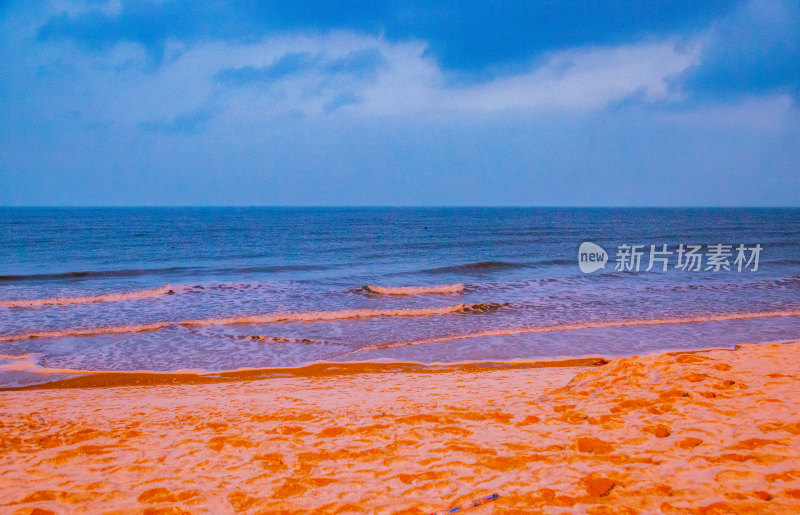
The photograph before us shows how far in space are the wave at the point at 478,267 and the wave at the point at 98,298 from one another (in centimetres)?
1459

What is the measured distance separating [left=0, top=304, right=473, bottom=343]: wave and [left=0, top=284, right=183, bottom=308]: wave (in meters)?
5.35

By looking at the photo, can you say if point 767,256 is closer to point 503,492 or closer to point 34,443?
point 503,492

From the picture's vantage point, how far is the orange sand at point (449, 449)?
4.14 metres

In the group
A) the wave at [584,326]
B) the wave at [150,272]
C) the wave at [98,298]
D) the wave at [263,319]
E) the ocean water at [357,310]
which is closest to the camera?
the ocean water at [357,310]

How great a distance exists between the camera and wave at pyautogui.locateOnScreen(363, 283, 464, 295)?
22531 mm

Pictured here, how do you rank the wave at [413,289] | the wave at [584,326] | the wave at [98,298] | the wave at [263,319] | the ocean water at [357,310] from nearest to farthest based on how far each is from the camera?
the ocean water at [357,310], the wave at [584,326], the wave at [263,319], the wave at [98,298], the wave at [413,289]

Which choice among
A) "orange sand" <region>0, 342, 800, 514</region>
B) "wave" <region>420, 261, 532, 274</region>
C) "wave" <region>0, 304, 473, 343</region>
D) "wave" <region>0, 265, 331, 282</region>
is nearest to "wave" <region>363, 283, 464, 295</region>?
"wave" <region>0, 304, 473, 343</region>

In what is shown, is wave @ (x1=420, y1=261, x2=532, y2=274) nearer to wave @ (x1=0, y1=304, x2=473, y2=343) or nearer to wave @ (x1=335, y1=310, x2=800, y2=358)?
wave @ (x1=0, y1=304, x2=473, y2=343)

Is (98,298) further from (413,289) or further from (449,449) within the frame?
(449,449)

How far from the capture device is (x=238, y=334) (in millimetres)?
15188

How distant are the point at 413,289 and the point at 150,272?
55.0 feet

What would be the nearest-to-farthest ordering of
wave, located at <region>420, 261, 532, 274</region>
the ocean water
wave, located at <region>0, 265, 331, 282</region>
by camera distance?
the ocean water < wave, located at <region>0, 265, 331, 282</region> < wave, located at <region>420, 261, 532, 274</region>

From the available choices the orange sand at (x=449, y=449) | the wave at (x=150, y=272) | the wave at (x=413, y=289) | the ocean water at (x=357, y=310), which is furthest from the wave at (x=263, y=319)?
→ the wave at (x=150, y=272)

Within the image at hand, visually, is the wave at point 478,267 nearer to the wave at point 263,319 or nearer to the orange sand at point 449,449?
the wave at point 263,319
